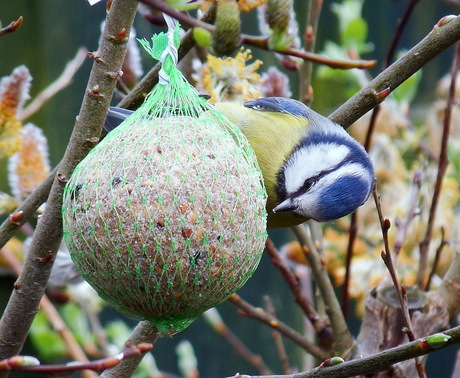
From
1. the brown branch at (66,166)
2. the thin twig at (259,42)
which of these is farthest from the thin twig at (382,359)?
the brown branch at (66,166)

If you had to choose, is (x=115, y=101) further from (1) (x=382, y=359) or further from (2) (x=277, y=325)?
(1) (x=382, y=359)

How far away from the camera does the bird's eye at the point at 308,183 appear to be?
57.7 inches

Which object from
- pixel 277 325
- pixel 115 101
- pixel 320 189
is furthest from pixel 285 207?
pixel 115 101

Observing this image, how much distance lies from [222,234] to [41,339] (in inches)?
54.5

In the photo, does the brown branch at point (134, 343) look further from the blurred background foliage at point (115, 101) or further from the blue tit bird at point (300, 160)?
the blurred background foliage at point (115, 101)

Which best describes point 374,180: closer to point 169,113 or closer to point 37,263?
point 169,113

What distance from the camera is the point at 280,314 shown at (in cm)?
297

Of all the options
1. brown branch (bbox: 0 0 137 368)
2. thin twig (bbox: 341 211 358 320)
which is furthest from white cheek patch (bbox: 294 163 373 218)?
brown branch (bbox: 0 0 137 368)

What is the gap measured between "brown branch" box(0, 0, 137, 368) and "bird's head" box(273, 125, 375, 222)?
0.43 meters

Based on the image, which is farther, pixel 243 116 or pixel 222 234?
pixel 243 116

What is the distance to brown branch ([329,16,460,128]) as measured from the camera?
1219 millimetres

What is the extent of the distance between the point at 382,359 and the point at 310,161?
2.26 feet

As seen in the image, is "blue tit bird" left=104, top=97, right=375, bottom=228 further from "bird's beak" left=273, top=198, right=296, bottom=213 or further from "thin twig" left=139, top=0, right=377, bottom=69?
"thin twig" left=139, top=0, right=377, bottom=69

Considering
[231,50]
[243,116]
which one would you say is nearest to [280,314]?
[243,116]
